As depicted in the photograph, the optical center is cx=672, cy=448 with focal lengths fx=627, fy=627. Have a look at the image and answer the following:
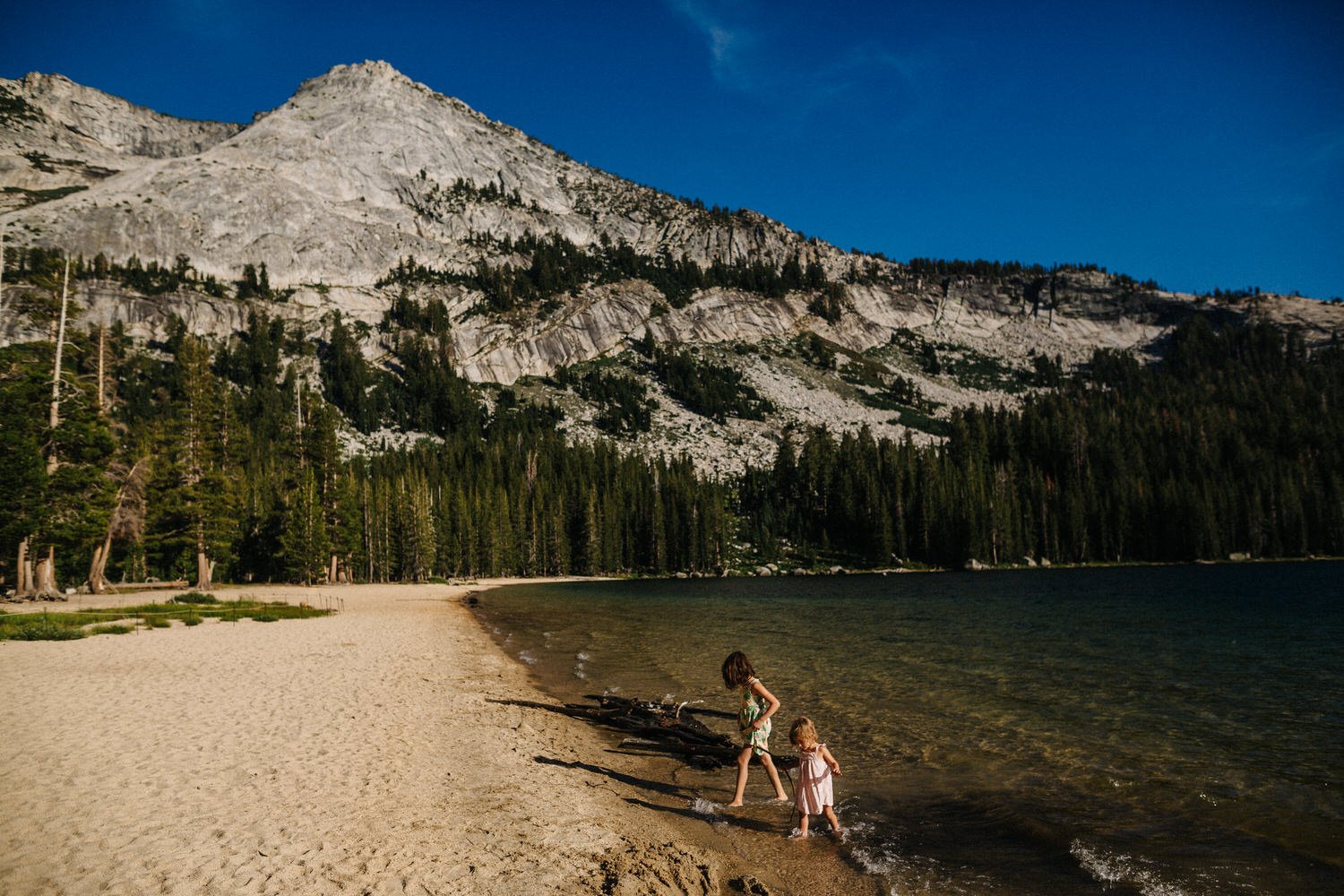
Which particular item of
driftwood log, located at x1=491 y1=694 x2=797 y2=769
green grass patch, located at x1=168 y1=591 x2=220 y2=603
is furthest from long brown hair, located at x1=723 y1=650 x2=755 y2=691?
green grass patch, located at x1=168 y1=591 x2=220 y2=603

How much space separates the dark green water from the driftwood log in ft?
1.98

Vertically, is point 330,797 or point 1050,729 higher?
point 330,797

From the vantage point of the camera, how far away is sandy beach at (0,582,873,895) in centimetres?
725

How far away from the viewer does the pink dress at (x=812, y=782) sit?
30.0ft

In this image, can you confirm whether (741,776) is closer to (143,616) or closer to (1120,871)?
(1120,871)

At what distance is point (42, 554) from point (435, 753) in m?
43.6

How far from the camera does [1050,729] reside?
1470 cm

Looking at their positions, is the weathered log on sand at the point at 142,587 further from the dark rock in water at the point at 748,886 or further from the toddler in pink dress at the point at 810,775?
the dark rock in water at the point at 748,886

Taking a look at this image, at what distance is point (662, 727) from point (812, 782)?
18.8ft

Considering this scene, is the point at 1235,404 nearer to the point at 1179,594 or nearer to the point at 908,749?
the point at 1179,594

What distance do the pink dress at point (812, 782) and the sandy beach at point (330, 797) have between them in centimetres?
63

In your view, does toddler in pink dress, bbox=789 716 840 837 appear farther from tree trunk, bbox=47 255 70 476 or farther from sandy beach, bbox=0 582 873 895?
tree trunk, bbox=47 255 70 476

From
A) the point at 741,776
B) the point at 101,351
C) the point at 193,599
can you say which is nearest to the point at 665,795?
the point at 741,776

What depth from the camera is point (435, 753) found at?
12445 millimetres
